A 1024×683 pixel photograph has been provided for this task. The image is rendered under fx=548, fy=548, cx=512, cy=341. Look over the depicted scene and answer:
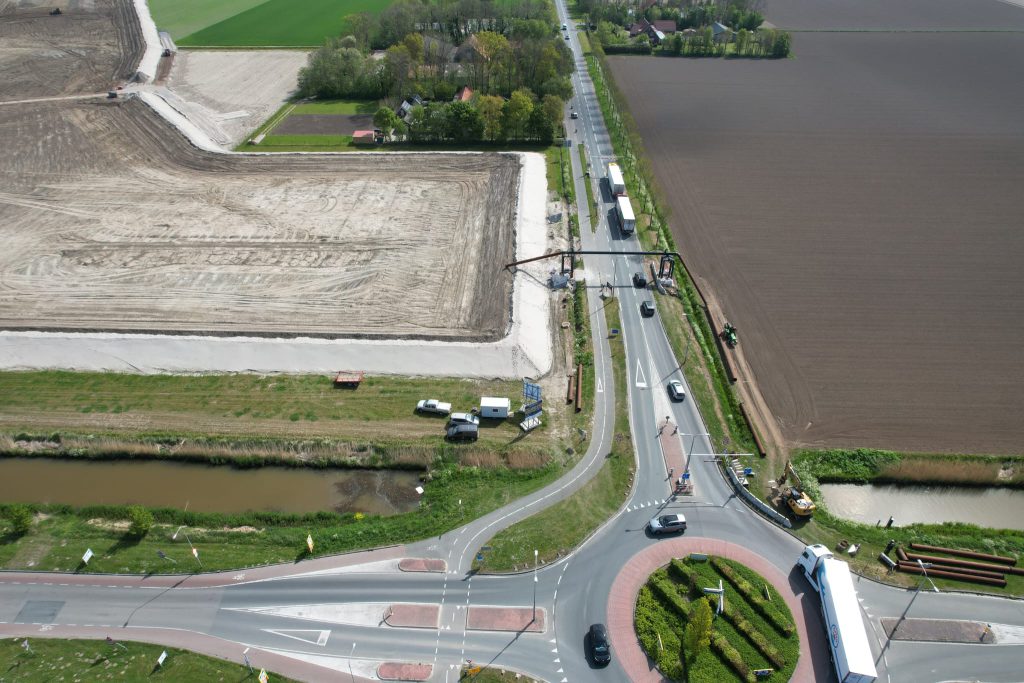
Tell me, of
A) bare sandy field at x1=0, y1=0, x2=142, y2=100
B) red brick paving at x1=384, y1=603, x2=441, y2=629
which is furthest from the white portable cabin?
bare sandy field at x1=0, y1=0, x2=142, y2=100

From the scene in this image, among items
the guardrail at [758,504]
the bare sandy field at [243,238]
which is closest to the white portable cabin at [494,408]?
the bare sandy field at [243,238]

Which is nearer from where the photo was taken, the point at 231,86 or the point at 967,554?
the point at 967,554

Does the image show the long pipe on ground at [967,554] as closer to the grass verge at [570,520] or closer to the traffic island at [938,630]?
the traffic island at [938,630]

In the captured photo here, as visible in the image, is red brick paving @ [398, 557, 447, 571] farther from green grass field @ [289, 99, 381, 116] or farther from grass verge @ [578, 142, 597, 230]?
green grass field @ [289, 99, 381, 116]

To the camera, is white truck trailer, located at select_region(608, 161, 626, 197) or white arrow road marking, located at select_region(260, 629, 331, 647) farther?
white truck trailer, located at select_region(608, 161, 626, 197)

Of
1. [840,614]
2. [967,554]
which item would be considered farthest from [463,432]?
[967,554]

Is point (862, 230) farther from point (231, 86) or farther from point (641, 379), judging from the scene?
point (231, 86)
